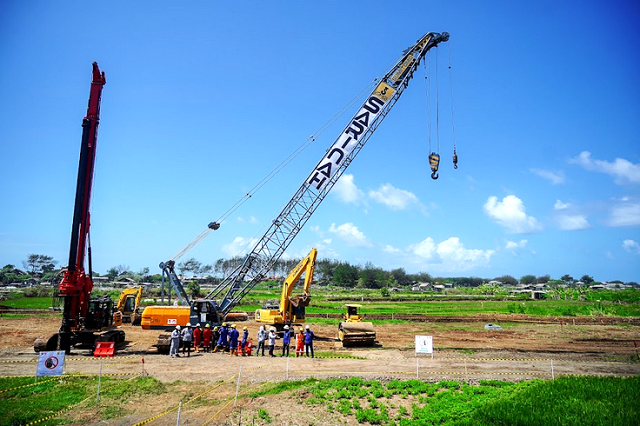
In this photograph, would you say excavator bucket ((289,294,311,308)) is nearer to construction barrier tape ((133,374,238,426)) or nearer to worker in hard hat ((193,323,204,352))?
worker in hard hat ((193,323,204,352))

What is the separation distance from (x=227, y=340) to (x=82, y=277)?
8.56m

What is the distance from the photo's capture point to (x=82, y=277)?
69.9 feet

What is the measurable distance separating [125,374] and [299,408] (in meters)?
8.72

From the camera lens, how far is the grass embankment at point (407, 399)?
11.4 metres

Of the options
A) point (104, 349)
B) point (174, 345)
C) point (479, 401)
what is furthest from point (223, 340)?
point (479, 401)

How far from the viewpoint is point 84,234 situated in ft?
70.3

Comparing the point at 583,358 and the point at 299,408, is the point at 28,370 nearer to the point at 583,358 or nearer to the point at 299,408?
the point at 299,408

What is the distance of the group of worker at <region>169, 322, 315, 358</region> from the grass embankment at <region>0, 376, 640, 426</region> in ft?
16.8

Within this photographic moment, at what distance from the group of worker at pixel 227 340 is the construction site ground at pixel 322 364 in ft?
2.47

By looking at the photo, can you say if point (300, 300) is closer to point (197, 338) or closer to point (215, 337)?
point (215, 337)

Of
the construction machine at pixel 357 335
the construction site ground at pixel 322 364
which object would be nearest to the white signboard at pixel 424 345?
the construction site ground at pixel 322 364

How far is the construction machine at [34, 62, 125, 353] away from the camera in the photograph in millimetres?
20806

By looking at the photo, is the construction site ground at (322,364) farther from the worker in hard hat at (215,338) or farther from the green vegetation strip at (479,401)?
the worker in hard hat at (215,338)

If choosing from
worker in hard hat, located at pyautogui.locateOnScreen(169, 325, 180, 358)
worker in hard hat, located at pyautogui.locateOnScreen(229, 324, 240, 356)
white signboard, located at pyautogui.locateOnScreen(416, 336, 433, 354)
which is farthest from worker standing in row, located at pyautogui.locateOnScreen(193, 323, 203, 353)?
white signboard, located at pyautogui.locateOnScreen(416, 336, 433, 354)
